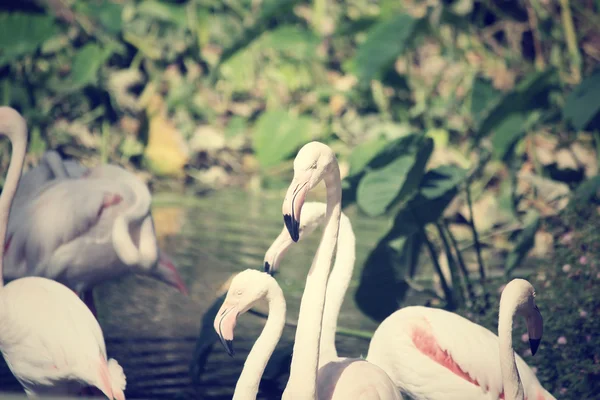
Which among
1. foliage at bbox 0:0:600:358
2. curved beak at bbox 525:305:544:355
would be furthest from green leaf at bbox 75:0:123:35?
curved beak at bbox 525:305:544:355

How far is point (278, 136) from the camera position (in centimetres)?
619

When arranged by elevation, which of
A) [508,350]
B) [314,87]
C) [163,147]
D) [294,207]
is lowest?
[163,147]

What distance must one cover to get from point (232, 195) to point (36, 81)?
5.11ft

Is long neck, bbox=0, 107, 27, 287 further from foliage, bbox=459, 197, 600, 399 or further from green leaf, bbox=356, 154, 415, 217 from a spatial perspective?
foliage, bbox=459, 197, 600, 399

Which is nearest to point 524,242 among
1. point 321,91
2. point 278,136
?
point 278,136

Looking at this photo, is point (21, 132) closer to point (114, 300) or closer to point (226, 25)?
point (114, 300)

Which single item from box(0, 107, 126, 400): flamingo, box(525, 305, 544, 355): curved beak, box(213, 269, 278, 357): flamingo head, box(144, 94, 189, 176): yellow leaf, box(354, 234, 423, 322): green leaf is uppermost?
box(213, 269, 278, 357): flamingo head

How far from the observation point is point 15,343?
2709 mm

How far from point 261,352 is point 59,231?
Result: 1558 millimetres

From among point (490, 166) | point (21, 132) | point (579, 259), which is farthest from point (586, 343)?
point (490, 166)

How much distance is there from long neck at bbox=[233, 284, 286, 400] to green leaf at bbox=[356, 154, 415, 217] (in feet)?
3.20

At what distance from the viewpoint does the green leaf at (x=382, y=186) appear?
3.18 m

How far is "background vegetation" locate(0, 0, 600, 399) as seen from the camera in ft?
14.8

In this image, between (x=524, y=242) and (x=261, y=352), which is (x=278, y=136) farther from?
(x=261, y=352)
